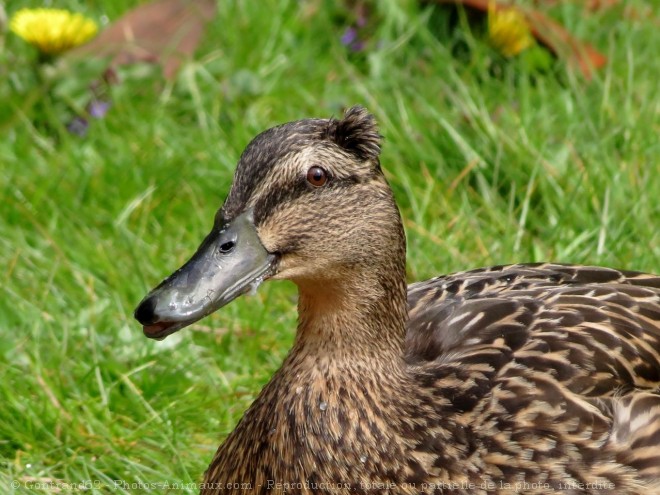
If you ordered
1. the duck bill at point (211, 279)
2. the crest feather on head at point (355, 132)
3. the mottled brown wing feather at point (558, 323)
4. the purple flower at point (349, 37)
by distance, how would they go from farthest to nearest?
the purple flower at point (349, 37) < the mottled brown wing feather at point (558, 323) < the crest feather on head at point (355, 132) < the duck bill at point (211, 279)

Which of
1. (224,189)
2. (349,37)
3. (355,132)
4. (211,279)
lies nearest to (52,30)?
(224,189)

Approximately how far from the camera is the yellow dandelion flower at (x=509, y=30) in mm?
6020

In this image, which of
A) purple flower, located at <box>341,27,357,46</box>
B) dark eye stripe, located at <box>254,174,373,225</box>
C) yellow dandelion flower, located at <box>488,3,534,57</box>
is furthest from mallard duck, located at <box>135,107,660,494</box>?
purple flower, located at <box>341,27,357,46</box>

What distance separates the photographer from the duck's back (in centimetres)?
345

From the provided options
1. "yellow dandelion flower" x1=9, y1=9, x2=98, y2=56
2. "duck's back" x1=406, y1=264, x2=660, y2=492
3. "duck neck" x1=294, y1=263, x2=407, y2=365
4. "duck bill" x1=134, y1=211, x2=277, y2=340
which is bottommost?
"duck's back" x1=406, y1=264, x2=660, y2=492

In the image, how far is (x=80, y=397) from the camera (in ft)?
14.0

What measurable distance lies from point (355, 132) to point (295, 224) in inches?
11.5

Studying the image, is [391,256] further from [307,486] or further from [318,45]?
[318,45]

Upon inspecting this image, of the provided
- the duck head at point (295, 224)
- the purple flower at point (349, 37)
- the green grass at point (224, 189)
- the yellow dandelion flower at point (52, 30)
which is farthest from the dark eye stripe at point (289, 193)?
the purple flower at point (349, 37)

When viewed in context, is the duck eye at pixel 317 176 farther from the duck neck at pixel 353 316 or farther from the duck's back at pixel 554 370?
the duck's back at pixel 554 370

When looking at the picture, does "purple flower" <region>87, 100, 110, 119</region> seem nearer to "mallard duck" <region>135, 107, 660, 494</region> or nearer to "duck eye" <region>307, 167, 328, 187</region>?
"mallard duck" <region>135, 107, 660, 494</region>

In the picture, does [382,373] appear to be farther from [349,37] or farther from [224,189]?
[349,37]

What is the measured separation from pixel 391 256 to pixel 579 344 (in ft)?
1.91

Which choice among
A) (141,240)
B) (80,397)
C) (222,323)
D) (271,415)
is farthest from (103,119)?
(271,415)
